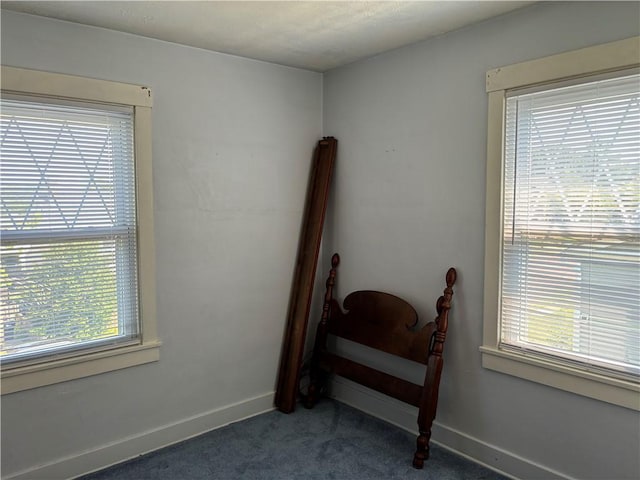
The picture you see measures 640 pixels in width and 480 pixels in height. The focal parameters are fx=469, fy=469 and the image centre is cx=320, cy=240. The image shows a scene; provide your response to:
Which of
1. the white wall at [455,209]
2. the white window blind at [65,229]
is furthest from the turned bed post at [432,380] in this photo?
the white window blind at [65,229]

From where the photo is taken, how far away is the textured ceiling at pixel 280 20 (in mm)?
2246

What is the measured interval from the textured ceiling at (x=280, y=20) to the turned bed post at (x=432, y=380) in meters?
1.37

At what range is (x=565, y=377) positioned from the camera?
2.27 meters

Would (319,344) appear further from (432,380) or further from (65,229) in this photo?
(65,229)

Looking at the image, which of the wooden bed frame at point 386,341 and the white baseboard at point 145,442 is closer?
the white baseboard at point 145,442

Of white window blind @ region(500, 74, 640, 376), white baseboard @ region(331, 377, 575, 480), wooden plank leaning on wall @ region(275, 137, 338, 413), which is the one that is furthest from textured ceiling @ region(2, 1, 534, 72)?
white baseboard @ region(331, 377, 575, 480)

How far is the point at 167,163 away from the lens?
9.24 ft

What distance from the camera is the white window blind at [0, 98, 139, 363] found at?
2.34 meters

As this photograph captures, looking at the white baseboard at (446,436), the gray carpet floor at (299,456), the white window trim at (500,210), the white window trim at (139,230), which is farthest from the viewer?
the gray carpet floor at (299,456)

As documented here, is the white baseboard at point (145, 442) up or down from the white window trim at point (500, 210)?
down

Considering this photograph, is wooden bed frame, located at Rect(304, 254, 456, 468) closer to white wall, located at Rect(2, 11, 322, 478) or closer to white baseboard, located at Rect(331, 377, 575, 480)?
white baseboard, located at Rect(331, 377, 575, 480)

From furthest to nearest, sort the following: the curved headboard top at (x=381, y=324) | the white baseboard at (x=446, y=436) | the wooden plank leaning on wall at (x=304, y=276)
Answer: the wooden plank leaning on wall at (x=304, y=276) → the curved headboard top at (x=381, y=324) → the white baseboard at (x=446, y=436)

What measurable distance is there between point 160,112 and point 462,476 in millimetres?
2657

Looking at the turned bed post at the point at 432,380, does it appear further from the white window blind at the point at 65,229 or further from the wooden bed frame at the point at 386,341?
the white window blind at the point at 65,229
